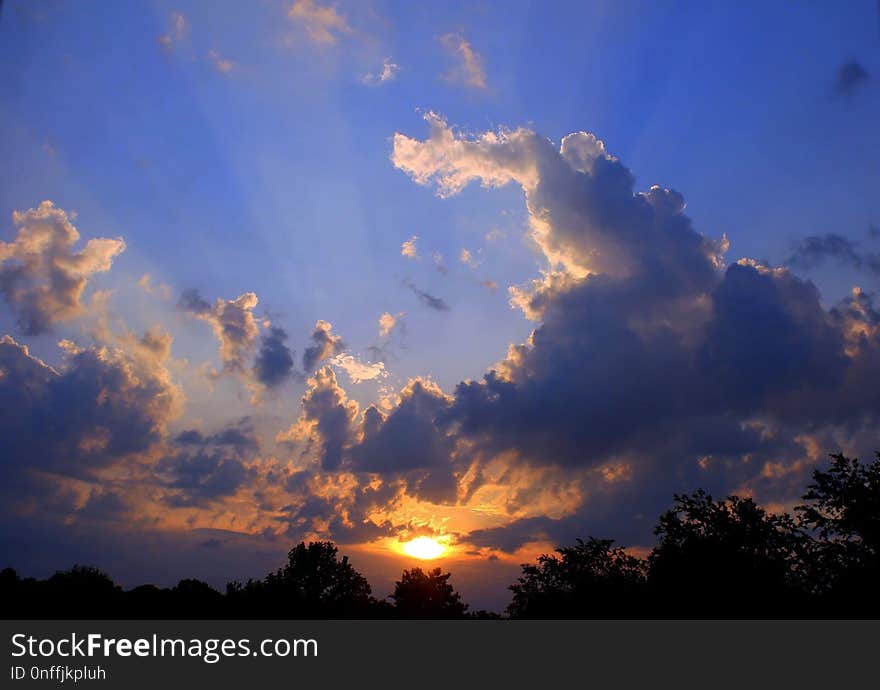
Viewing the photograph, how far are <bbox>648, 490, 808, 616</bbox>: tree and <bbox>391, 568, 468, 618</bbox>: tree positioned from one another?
69732mm

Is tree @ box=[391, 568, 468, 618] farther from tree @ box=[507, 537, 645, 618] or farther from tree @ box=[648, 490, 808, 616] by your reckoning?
tree @ box=[648, 490, 808, 616]

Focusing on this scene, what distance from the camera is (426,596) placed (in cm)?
11462

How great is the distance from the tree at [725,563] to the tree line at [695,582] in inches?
3.2

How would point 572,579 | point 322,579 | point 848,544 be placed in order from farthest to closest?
point 322,579, point 572,579, point 848,544

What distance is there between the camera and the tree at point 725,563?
141 ft

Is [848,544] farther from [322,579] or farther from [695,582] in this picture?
[322,579]

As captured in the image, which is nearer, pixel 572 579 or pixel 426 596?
pixel 572 579

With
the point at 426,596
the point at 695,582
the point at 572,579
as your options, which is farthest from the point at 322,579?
the point at 695,582

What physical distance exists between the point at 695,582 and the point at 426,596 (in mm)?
80365

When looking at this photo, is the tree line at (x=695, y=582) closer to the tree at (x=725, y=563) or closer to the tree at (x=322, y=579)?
the tree at (x=725, y=563)
